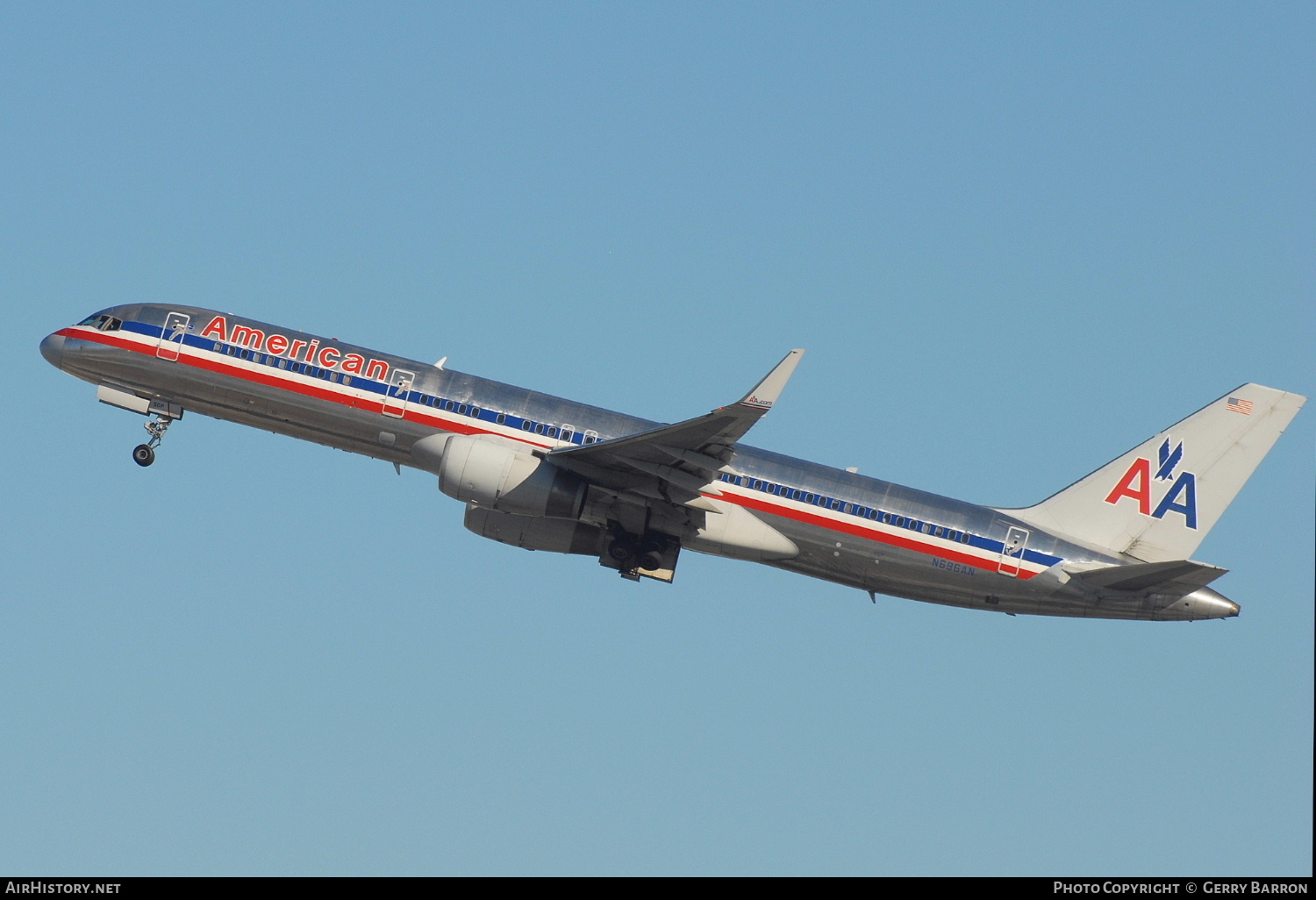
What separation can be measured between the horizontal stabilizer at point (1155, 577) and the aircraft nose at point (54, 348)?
1311 inches

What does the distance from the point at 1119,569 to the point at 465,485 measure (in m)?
19.5

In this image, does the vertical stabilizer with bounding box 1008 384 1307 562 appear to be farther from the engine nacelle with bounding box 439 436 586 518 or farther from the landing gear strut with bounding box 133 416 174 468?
the landing gear strut with bounding box 133 416 174 468

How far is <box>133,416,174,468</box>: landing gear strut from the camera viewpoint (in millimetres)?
45438

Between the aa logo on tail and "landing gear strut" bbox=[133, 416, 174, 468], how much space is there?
30763 mm

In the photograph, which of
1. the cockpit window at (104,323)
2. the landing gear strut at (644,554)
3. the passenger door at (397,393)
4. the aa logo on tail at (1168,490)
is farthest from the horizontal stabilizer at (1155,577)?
the cockpit window at (104,323)

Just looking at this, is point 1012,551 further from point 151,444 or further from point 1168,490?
point 151,444

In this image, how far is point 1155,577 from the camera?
41250 mm

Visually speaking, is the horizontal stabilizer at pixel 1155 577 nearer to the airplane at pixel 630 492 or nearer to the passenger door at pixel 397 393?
the airplane at pixel 630 492

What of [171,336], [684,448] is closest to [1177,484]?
[684,448]

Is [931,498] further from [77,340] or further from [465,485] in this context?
[77,340]

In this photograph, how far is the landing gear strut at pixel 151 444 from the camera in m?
45.4
